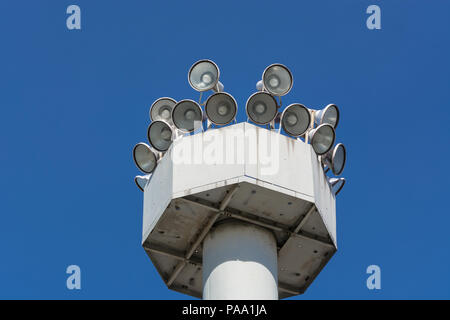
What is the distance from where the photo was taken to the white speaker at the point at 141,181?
33.5 meters

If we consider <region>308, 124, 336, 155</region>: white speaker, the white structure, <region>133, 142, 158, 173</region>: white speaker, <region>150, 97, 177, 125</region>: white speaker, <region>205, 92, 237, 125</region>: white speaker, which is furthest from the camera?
<region>150, 97, 177, 125</region>: white speaker

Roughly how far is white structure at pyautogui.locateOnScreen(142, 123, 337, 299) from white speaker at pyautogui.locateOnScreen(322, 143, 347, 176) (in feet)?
2.10

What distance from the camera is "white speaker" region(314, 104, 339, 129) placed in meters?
33.3

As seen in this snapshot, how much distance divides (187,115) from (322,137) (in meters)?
4.30

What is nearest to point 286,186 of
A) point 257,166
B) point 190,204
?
point 257,166

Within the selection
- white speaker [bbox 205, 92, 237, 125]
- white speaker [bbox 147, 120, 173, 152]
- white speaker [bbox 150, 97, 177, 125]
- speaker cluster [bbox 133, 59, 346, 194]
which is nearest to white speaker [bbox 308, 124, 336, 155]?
speaker cluster [bbox 133, 59, 346, 194]

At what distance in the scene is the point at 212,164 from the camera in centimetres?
3052

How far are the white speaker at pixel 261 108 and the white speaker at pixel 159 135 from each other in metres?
2.84

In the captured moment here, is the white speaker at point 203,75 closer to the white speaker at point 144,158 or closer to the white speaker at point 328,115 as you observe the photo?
the white speaker at point 144,158

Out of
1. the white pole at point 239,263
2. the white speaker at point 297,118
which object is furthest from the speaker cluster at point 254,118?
the white pole at point 239,263

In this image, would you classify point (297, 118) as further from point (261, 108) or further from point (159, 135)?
point (159, 135)

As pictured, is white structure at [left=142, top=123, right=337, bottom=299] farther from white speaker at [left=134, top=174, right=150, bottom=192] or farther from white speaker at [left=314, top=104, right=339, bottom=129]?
white speaker at [left=314, top=104, right=339, bottom=129]
